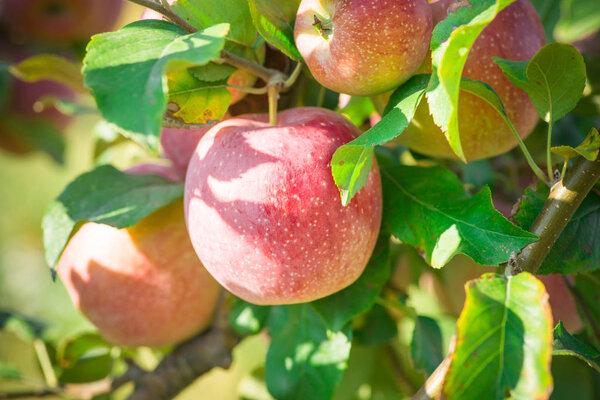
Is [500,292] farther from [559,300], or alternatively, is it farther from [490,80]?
[559,300]

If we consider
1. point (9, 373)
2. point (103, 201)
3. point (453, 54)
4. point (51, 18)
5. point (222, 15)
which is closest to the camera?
point (453, 54)

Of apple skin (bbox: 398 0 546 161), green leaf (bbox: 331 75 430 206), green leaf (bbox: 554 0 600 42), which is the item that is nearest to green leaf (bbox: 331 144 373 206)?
green leaf (bbox: 331 75 430 206)

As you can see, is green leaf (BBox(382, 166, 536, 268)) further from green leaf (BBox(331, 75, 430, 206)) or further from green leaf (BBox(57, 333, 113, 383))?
green leaf (BBox(57, 333, 113, 383))

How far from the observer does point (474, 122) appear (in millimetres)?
475

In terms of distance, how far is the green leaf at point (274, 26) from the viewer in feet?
1.38

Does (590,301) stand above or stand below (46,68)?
below

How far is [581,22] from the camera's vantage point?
2.67ft

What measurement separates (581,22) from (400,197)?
516 mm

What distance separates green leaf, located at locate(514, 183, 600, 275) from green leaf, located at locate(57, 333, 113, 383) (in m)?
0.59

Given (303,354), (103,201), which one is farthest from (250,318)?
(103,201)

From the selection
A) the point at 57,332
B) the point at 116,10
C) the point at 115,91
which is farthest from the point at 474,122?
the point at 116,10

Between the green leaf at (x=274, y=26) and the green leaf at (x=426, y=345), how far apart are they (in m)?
0.29

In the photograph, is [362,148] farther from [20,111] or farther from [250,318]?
[20,111]

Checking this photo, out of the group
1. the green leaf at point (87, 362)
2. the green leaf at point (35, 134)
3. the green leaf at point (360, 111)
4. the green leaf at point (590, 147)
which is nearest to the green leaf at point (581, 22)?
the green leaf at point (360, 111)
